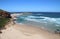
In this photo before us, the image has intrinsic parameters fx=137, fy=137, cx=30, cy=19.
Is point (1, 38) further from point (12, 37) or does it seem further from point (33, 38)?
point (33, 38)

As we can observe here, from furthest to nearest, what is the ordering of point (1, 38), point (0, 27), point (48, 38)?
1. point (0, 27)
2. point (48, 38)
3. point (1, 38)

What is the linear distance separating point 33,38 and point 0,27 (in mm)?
4144

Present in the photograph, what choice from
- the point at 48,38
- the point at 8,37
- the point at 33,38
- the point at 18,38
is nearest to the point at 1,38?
the point at 8,37

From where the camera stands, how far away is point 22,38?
9.15 meters

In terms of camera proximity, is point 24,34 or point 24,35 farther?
point 24,34

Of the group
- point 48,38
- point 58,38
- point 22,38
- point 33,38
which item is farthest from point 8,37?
point 58,38

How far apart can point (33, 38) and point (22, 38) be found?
76 cm

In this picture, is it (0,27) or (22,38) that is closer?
(22,38)

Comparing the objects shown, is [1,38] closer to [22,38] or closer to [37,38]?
[22,38]

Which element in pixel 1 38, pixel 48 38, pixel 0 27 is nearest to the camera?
pixel 1 38

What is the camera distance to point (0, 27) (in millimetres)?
12242

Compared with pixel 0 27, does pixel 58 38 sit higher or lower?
lower

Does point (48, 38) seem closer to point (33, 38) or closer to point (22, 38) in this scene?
point (33, 38)

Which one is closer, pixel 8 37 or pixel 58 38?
pixel 8 37
